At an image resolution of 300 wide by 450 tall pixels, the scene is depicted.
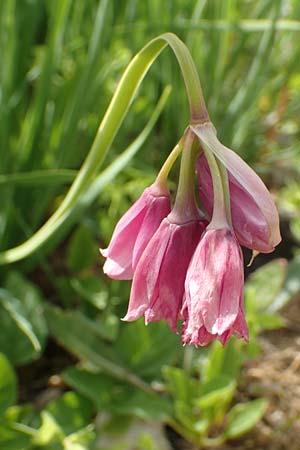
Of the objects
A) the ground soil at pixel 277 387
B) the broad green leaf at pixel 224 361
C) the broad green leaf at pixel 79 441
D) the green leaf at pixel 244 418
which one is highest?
the broad green leaf at pixel 79 441

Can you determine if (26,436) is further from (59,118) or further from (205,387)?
(59,118)

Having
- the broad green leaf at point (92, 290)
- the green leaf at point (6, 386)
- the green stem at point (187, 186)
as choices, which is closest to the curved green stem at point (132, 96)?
the green stem at point (187, 186)

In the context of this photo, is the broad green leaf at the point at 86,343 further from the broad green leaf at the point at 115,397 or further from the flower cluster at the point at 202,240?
the flower cluster at the point at 202,240

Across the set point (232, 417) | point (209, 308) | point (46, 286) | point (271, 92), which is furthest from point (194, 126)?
point (271, 92)

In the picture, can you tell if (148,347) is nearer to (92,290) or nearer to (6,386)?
(92,290)

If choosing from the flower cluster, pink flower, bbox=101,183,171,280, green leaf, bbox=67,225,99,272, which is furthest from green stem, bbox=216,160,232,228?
green leaf, bbox=67,225,99,272

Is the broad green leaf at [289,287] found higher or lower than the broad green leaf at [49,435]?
lower

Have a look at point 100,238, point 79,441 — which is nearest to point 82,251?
point 100,238
